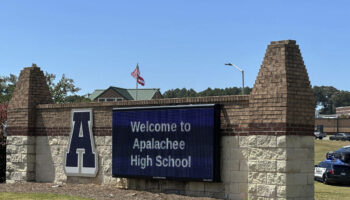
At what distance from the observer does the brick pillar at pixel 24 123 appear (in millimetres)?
17141

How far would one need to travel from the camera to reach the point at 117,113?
14727 mm

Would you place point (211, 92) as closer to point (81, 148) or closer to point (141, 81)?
point (141, 81)

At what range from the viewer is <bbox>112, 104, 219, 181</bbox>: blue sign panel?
12773 mm

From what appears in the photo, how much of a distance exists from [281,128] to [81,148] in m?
6.74

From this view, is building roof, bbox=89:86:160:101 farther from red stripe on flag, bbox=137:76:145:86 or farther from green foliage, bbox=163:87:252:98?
green foliage, bbox=163:87:252:98

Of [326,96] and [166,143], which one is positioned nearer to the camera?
[166,143]

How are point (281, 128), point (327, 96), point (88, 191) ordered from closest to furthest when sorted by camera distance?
point (281, 128) < point (88, 191) < point (327, 96)

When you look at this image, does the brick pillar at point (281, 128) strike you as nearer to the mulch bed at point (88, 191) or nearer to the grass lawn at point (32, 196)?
the mulch bed at point (88, 191)

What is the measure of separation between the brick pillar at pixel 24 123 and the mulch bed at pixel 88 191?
70cm

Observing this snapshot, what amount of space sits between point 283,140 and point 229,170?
169cm

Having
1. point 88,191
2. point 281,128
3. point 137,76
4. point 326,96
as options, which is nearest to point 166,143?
point 88,191

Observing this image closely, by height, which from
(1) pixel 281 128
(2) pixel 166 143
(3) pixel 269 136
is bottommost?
(2) pixel 166 143

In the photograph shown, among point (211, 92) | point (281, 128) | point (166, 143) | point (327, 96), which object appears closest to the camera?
point (281, 128)

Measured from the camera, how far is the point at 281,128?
1166 cm
